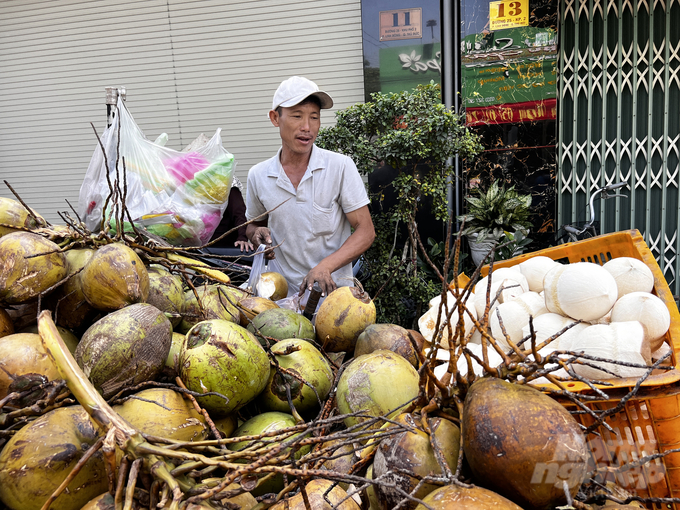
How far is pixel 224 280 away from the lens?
1.87 m

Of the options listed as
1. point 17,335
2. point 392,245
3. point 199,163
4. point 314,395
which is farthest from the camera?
point 392,245

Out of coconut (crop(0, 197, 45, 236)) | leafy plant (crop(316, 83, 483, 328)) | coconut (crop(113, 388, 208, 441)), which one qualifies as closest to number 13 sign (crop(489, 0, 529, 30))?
leafy plant (crop(316, 83, 483, 328))

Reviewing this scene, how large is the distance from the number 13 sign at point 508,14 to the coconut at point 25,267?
465 cm

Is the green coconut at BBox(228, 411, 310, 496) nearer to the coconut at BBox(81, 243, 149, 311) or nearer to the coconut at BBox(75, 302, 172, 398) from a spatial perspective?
the coconut at BBox(75, 302, 172, 398)

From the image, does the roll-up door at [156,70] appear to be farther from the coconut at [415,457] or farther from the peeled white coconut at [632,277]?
the coconut at [415,457]

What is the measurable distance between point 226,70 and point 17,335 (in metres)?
5.10

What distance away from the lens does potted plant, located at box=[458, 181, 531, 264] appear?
467 cm

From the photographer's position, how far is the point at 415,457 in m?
0.98

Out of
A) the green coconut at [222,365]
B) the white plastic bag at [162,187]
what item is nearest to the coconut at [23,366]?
the green coconut at [222,365]

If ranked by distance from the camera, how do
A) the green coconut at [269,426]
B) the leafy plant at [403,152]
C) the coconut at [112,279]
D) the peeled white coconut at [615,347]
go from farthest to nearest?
the leafy plant at [403,152] < the peeled white coconut at [615,347] < the coconut at [112,279] < the green coconut at [269,426]

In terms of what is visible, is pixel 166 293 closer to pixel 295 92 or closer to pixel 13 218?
pixel 13 218

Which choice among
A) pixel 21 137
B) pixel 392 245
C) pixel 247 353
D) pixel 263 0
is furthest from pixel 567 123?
pixel 21 137

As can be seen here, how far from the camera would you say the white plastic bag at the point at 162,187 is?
4094mm

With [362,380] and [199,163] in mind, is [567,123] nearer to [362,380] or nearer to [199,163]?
[199,163]
